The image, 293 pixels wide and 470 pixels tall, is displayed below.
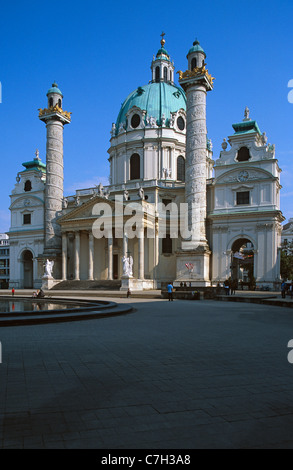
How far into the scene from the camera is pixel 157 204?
1951 inches

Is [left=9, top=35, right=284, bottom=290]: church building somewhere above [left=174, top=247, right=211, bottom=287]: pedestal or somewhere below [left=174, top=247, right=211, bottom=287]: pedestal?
above

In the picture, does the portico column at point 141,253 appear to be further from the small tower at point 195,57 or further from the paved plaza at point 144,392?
the paved plaza at point 144,392

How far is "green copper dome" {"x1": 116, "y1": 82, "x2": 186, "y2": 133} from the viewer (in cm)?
5625

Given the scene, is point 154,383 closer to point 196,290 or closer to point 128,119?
point 196,290

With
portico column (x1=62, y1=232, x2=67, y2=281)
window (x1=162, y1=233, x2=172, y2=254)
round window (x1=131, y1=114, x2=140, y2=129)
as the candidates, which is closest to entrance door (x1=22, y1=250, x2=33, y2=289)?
portico column (x1=62, y1=232, x2=67, y2=281)

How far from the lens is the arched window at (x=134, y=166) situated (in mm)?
55188

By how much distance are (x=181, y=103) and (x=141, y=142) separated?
29.9 feet

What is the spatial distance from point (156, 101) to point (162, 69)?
769cm

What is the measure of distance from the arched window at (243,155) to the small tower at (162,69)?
21697 millimetres

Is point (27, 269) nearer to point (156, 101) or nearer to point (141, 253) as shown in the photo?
point (141, 253)

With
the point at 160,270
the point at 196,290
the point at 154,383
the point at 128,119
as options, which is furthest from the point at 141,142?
the point at 154,383

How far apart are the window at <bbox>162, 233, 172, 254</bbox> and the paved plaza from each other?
→ 3915cm

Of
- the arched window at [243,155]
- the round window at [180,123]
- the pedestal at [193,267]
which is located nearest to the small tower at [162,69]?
the round window at [180,123]

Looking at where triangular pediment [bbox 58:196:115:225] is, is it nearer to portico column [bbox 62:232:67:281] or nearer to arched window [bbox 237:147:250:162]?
portico column [bbox 62:232:67:281]
